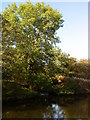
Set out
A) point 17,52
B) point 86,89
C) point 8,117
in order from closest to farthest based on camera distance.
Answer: point 8,117, point 17,52, point 86,89

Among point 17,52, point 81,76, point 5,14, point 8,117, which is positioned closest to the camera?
point 8,117

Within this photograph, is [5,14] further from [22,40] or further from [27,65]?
[27,65]

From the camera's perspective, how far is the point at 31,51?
17.8 m

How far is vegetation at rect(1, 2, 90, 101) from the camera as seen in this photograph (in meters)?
17.0

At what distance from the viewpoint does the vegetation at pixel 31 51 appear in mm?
17047

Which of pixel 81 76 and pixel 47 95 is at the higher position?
pixel 81 76

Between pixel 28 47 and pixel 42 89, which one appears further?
pixel 42 89

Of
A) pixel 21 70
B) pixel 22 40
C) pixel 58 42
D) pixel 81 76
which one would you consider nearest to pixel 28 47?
pixel 22 40

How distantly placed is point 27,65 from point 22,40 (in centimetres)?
281

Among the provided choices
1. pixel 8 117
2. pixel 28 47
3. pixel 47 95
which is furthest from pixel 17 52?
pixel 8 117

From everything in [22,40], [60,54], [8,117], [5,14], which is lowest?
[8,117]

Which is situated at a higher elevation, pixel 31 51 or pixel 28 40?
pixel 28 40

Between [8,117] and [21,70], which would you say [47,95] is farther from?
[8,117]

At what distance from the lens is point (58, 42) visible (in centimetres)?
1986
